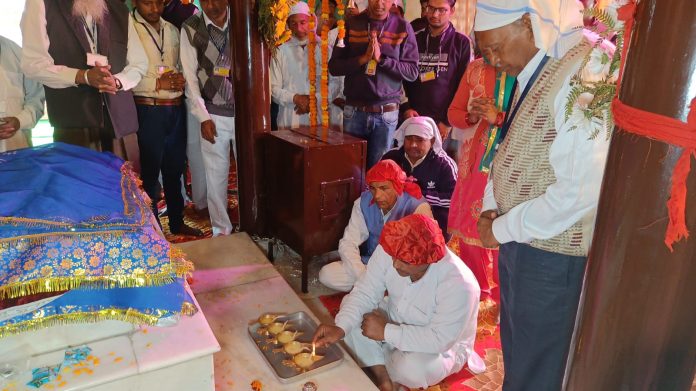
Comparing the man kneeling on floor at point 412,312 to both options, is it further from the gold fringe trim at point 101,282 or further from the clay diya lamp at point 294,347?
the gold fringe trim at point 101,282

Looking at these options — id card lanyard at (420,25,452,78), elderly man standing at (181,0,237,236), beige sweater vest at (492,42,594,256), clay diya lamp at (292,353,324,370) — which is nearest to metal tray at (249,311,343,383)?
clay diya lamp at (292,353,324,370)

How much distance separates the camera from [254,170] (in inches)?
141

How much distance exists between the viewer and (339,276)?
10.2ft

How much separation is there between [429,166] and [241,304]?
5.05ft

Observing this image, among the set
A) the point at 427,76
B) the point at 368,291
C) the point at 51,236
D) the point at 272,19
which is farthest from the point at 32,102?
the point at 427,76

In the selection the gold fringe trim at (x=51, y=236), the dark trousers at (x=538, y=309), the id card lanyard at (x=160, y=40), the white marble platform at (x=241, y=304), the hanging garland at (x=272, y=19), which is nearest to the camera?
the gold fringe trim at (x=51, y=236)

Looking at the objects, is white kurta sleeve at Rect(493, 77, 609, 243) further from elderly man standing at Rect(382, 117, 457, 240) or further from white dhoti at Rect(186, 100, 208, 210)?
white dhoti at Rect(186, 100, 208, 210)

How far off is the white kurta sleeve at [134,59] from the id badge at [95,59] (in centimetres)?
15

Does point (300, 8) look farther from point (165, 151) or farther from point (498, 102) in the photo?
point (498, 102)

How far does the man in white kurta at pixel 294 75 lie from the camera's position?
13.9 feet

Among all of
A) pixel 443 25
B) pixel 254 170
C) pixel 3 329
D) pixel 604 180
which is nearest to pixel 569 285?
pixel 604 180

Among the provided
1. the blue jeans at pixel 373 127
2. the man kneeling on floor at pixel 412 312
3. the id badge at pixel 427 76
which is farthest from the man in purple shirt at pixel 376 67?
the man kneeling on floor at pixel 412 312

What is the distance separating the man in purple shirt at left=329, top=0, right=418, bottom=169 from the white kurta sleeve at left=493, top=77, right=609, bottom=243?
8.15 ft

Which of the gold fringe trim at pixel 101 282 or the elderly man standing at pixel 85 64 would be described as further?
the elderly man standing at pixel 85 64
